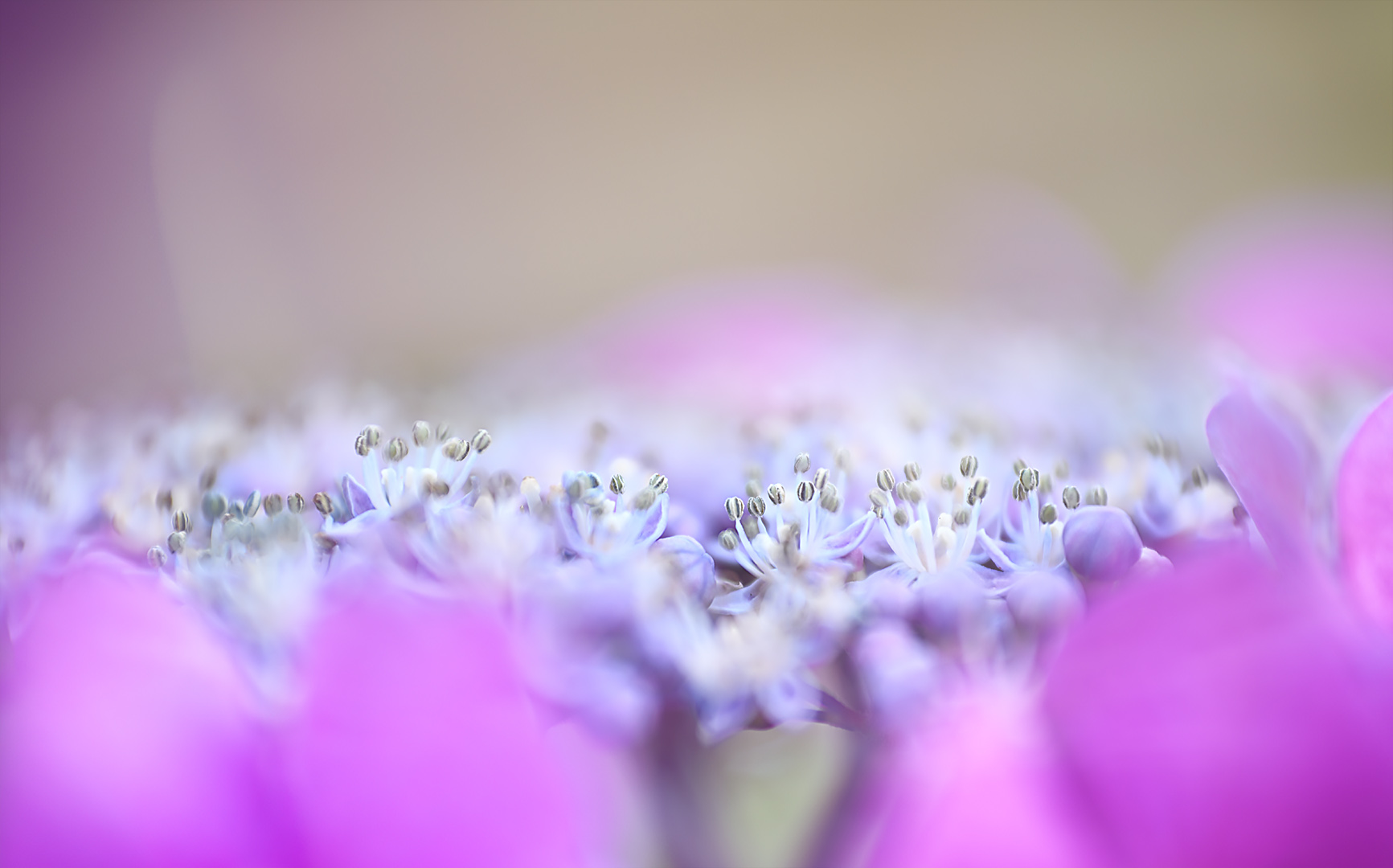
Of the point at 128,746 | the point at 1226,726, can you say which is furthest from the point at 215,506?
the point at 1226,726

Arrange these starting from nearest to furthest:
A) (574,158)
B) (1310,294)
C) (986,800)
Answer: (986,800) < (1310,294) < (574,158)

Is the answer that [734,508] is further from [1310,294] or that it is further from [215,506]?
[1310,294]

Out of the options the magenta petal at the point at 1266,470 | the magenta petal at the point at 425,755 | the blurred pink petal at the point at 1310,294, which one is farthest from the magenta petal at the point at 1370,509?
the blurred pink petal at the point at 1310,294

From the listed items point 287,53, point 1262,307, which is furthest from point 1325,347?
point 287,53

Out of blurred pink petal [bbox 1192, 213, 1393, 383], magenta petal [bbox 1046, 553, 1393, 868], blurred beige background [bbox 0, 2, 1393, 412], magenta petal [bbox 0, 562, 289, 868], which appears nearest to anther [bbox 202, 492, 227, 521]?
magenta petal [bbox 0, 562, 289, 868]

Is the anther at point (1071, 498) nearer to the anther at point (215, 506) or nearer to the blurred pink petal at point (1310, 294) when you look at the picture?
the anther at point (215, 506)
